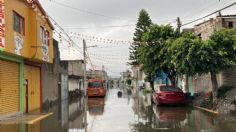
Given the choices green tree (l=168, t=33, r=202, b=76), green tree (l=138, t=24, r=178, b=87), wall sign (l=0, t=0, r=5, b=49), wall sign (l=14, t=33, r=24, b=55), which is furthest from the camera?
green tree (l=138, t=24, r=178, b=87)

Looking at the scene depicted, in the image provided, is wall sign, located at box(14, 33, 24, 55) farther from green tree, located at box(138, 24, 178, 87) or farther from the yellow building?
green tree, located at box(138, 24, 178, 87)

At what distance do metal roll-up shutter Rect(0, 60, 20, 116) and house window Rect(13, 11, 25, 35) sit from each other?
6.15 ft

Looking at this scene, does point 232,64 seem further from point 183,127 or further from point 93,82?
point 93,82

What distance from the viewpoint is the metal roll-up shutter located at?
68.2 ft

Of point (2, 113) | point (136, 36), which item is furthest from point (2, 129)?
point (136, 36)

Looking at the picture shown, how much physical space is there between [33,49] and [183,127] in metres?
12.1

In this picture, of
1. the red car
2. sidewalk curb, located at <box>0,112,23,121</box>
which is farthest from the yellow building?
the red car

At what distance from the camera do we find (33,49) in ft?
80.6

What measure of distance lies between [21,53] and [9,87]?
1956mm

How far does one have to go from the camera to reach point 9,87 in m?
22.1

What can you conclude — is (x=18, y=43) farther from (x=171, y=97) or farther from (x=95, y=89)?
(x=95, y=89)

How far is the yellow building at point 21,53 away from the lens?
2034 centimetres

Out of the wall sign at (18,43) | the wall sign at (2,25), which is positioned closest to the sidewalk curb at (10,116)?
the wall sign at (18,43)

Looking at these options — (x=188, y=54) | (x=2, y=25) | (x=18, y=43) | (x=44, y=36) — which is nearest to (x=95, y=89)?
(x=44, y=36)
